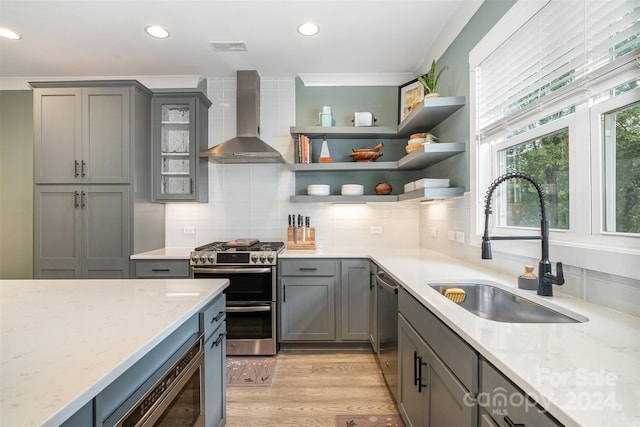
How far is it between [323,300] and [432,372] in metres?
1.62

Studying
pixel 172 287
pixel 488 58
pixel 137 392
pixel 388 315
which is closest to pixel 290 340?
pixel 388 315

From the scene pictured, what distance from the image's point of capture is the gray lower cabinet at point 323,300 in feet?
9.46

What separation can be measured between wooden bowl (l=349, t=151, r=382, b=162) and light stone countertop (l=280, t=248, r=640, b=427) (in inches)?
78.5

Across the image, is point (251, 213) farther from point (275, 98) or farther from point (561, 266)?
point (561, 266)

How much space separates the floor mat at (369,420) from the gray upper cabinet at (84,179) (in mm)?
2276

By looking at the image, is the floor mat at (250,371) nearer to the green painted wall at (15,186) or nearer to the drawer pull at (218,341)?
the drawer pull at (218,341)

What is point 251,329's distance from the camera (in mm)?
2824

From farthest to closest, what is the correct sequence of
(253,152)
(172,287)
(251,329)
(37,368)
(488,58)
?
1. (253,152)
2. (251,329)
3. (488,58)
4. (172,287)
5. (37,368)

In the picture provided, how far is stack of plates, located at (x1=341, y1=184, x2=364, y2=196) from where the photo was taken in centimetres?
321

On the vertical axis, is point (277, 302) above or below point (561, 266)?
below

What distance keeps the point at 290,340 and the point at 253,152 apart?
1.81 metres

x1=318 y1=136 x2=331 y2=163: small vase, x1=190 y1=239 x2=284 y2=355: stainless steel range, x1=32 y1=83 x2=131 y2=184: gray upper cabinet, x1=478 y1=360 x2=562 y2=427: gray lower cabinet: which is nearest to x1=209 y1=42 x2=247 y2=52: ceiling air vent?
x1=32 y1=83 x2=131 y2=184: gray upper cabinet

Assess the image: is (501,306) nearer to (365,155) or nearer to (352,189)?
(352,189)

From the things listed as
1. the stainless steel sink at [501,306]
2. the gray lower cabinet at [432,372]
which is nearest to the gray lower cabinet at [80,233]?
the gray lower cabinet at [432,372]
